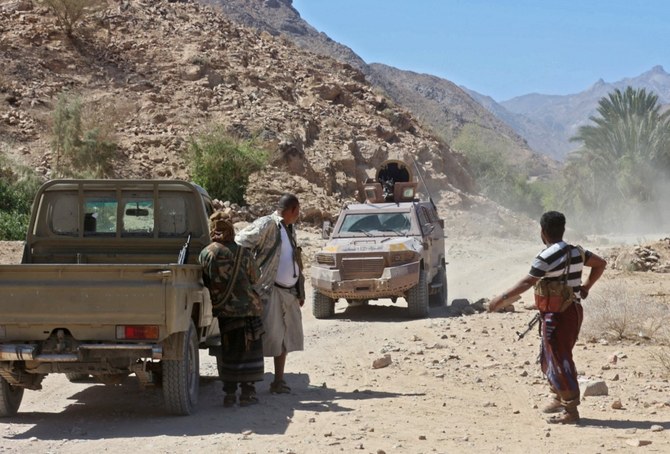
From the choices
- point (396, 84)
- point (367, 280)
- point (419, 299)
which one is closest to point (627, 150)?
point (419, 299)

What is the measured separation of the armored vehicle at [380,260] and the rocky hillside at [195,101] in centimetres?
1739

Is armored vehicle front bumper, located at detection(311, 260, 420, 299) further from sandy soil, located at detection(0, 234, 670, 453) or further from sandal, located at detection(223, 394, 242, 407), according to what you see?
sandal, located at detection(223, 394, 242, 407)

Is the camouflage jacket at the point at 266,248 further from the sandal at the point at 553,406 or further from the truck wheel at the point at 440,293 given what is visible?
the truck wheel at the point at 440,293

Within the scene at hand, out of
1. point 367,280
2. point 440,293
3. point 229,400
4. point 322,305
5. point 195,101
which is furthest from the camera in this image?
point 195,101

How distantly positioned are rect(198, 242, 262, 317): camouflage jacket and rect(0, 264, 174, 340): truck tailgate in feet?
2.63

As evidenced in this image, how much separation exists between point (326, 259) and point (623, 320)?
4.75 m

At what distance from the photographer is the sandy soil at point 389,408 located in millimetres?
6379

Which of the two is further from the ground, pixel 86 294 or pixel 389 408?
pixel 86 294

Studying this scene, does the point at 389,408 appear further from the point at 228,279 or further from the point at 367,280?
the point at 367,280

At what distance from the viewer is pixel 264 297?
315 inches

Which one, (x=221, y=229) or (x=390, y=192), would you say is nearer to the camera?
(x=221, y=229)

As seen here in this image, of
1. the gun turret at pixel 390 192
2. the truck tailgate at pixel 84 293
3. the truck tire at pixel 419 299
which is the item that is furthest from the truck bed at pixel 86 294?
the gun turret at pixel 390 192

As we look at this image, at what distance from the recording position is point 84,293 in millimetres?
6738

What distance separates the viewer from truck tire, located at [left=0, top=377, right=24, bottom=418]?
7277 mm
